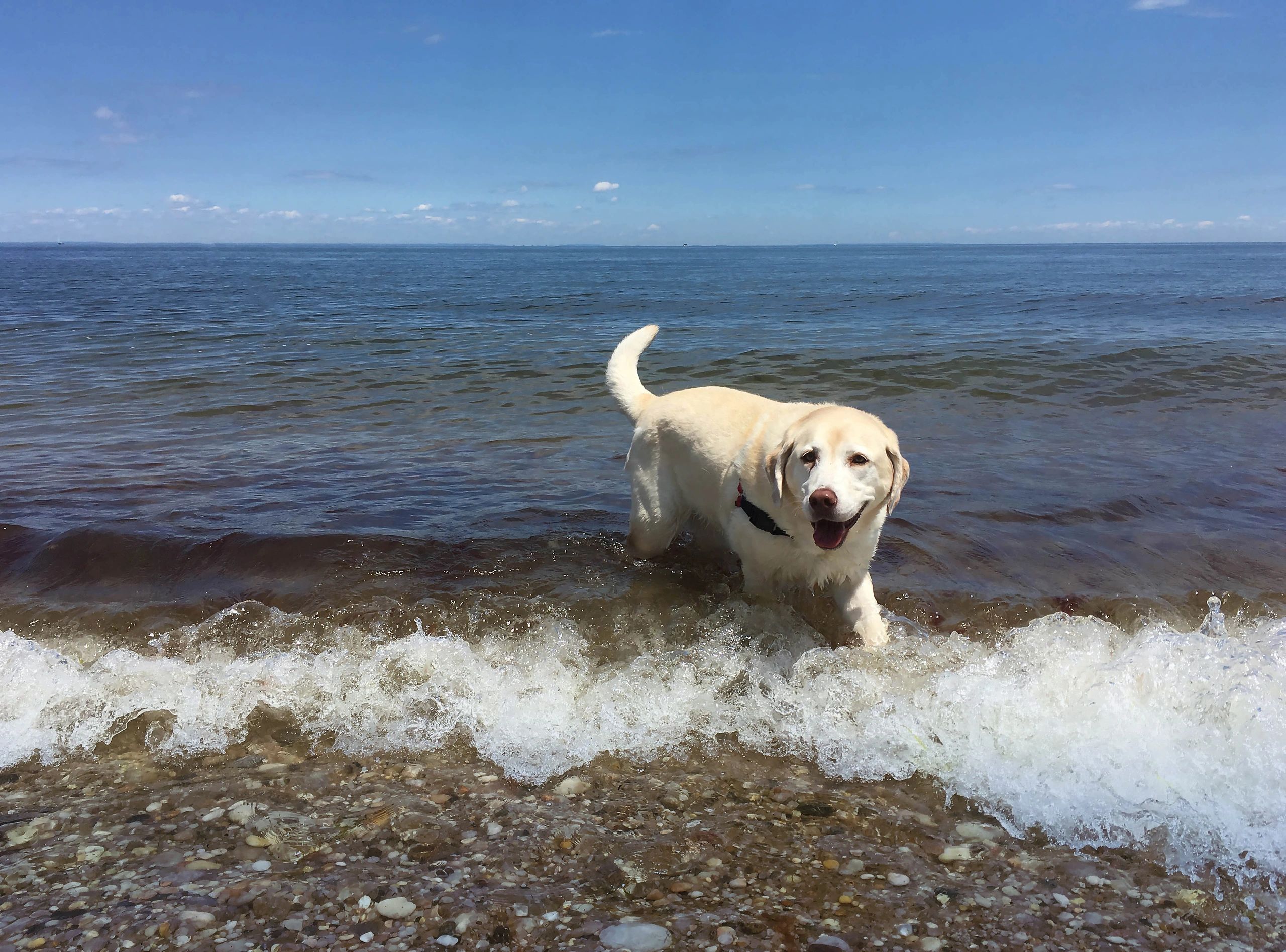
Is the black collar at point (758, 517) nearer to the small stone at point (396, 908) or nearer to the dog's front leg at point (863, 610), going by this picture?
the dog's front leg at point (863, 610)

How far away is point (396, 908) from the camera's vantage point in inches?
97.7

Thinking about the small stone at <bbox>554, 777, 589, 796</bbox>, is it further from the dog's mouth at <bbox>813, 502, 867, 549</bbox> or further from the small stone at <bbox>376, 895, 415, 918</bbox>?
the dog's mouth at <bbox>813, 502, 867, 549</bbox>

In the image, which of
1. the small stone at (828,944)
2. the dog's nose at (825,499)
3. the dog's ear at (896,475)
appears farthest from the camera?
the dog's ear at (896,475)

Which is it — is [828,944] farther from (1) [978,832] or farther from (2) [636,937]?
(1) [978,832]

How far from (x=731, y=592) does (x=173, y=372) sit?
466 inches

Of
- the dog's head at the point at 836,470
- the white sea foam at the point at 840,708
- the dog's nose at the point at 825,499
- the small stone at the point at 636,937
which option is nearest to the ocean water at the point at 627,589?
the white sea foam at the point at 840,708

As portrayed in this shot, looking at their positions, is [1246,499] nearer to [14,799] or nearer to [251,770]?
[251,770]

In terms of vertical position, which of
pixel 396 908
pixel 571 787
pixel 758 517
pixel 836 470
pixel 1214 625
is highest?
pixel 836 470

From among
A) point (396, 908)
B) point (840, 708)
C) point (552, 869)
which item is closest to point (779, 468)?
point (840, 708)

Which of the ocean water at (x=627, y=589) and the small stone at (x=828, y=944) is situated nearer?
the small stone at (x=828, y=944)

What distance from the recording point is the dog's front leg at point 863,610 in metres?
4.62

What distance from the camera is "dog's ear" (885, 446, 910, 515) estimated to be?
418cm

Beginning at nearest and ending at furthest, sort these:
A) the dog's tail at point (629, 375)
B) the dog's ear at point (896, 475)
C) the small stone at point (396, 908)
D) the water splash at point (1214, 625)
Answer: the small stone at point (396, 908), the dog's ear at point (896, 475), the water splash at point (1214, 625), the dog's tail at point (629, 375)

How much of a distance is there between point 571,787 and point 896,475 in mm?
2229
